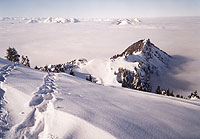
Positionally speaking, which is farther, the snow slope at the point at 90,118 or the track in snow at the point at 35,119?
the track in snow at the point at 35,119

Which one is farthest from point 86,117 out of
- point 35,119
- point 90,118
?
point 35,119

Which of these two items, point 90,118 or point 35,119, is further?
point 35,119

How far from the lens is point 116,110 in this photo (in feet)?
18.8

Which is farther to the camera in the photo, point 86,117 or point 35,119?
point 35,119

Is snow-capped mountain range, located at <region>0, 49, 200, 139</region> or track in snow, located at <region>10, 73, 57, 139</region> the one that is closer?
snow-capped mountain range, located at <region>0, 49, 200, 139</region>

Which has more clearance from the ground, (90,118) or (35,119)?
(90,118)

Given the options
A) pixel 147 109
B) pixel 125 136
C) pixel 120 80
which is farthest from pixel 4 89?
pixel 120 80

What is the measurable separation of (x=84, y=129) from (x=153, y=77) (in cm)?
7413

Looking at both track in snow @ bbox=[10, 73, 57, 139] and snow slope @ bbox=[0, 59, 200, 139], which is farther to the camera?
track in snow @ bbox=[10, 73, 57, 139]

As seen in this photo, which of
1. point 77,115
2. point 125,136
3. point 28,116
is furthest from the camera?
point 28,116

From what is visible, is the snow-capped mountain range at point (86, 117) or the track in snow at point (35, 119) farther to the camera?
the track in snow at point (35, 119)

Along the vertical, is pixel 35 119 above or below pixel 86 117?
below

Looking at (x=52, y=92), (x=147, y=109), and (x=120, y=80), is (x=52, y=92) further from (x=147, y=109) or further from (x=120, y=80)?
(x=120, y=80)

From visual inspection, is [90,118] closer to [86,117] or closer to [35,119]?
[86,117]
